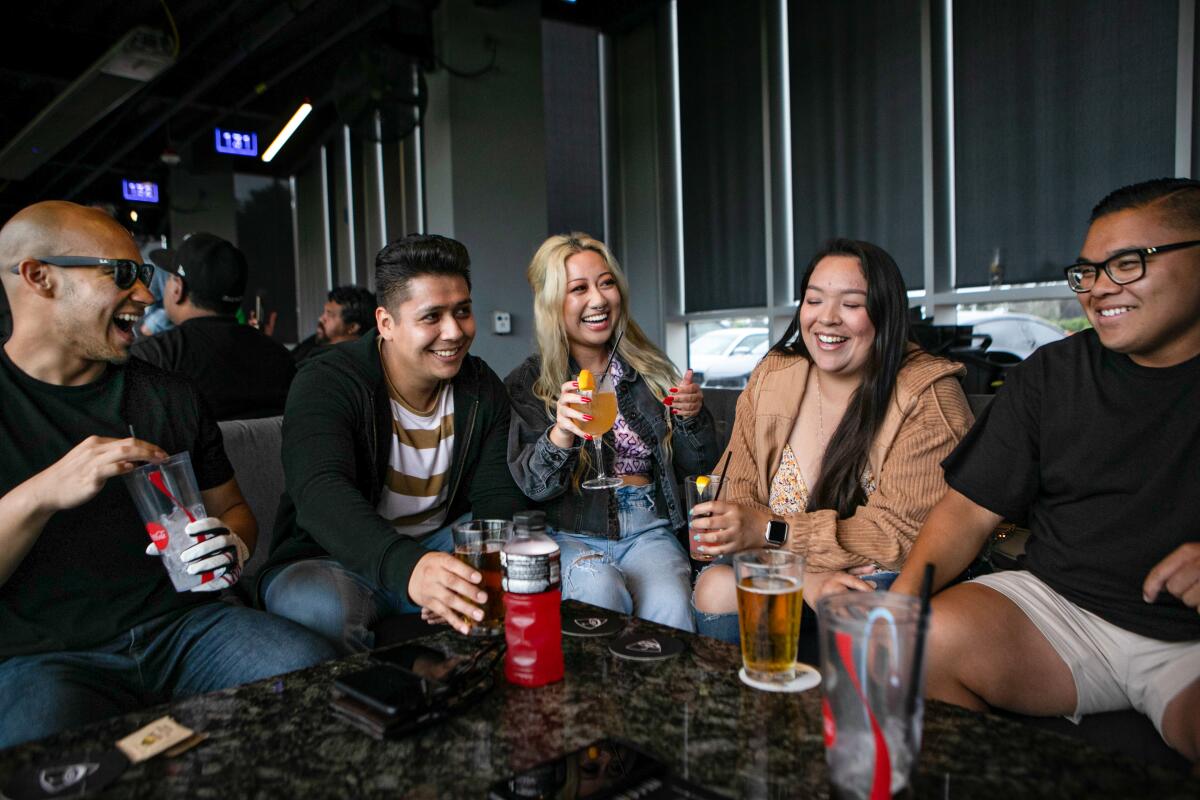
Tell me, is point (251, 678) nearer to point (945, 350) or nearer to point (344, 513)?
point (344, 513)

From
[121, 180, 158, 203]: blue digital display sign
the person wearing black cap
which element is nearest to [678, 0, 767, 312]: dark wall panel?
the person wearing black cap

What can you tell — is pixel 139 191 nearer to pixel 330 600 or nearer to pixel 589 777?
pixel 330 600

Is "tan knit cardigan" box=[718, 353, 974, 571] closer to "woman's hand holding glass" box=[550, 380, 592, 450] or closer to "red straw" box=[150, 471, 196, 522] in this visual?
"woman's hand holding glass" box=[550, 380, 592, 450]

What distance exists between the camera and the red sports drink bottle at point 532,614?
3.75 feet

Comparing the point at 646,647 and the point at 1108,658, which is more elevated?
the point at 646,647

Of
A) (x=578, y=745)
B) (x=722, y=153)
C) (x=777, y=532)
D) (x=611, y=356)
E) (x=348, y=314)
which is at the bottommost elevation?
(x=578, y=745)

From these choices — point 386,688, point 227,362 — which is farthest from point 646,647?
point 227,362

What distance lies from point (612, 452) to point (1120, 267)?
1354 millimetres

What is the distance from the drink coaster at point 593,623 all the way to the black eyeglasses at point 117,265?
108cm

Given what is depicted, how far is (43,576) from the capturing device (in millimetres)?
1524

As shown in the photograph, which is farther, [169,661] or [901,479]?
[901,479]

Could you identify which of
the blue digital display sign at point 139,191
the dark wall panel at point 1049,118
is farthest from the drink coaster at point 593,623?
the blue digital display sign at point 139,191

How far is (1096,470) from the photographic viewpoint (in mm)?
1484

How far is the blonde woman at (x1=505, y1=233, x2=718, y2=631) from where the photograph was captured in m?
2.17
